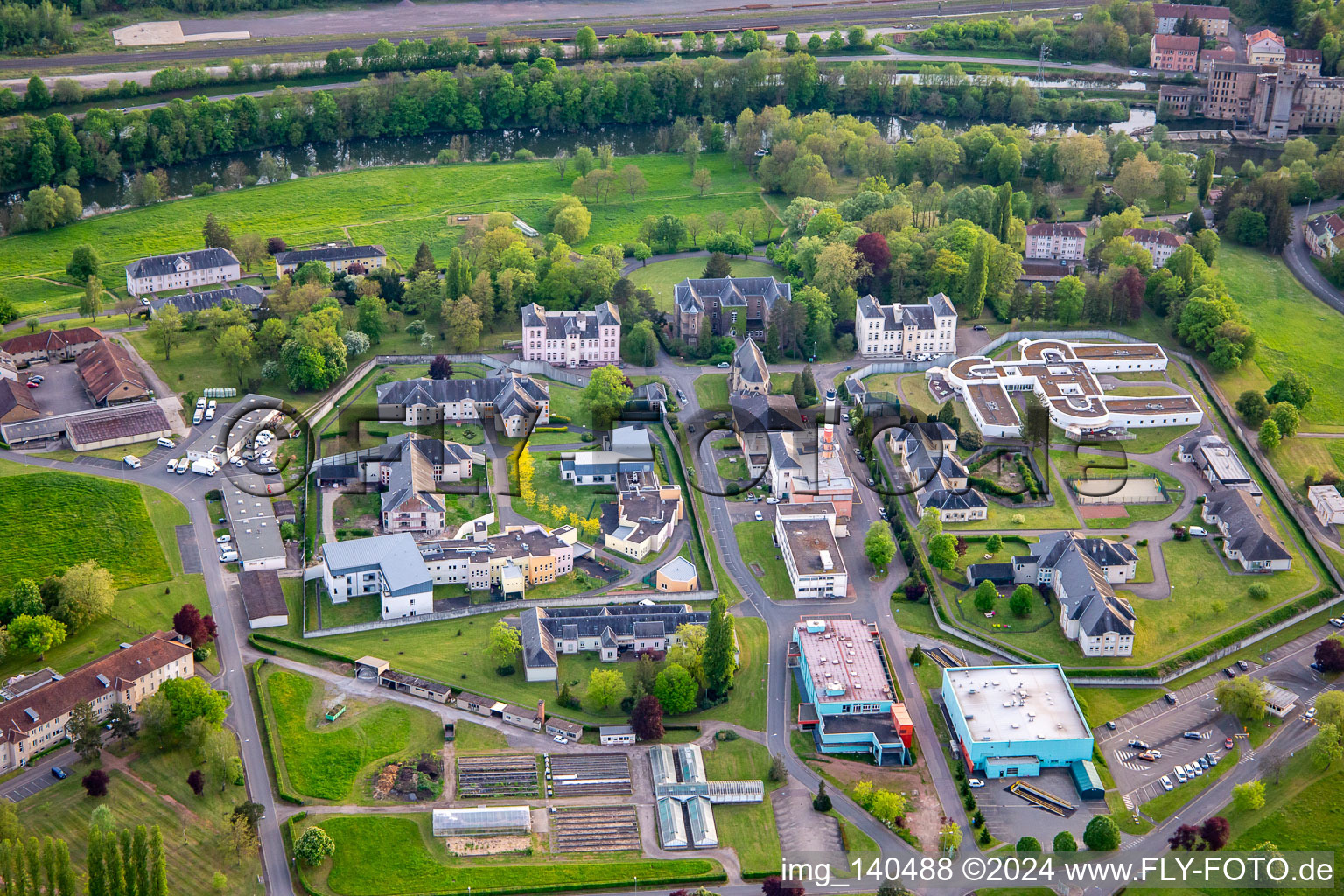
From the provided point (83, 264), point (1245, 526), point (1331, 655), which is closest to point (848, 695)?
point (1331, 655)

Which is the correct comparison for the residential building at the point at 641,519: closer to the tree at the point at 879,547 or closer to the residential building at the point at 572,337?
the tree at the point at 879,547

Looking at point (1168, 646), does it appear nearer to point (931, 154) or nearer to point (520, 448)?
point (520, 448)

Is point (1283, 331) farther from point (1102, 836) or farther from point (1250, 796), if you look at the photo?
point (1102, 836)

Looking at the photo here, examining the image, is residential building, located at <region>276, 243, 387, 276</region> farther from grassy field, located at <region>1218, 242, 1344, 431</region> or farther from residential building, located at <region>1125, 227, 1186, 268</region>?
grassy field, located at <region>1218, 242, 1344, 431</region>

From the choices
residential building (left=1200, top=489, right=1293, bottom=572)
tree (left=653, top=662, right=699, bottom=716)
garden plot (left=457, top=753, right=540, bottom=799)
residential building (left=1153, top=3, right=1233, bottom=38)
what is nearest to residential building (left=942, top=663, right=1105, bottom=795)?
tree (left=653, top=662, right=699, bottom=716)

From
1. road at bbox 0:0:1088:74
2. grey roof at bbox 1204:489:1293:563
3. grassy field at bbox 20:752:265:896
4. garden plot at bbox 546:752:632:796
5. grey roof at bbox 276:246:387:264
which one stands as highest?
road at bbox 0:0:1088:74

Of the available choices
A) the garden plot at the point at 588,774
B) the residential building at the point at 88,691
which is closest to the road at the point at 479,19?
the residential building at the point at 88,691
